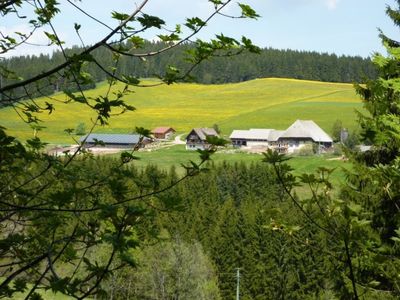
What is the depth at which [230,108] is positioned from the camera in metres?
109

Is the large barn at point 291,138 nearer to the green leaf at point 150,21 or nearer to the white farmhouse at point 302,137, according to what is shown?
the white farmhouse at point 302,137

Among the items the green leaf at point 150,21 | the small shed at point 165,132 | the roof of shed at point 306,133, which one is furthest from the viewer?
the small shed at point 165,132

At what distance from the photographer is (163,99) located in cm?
12088

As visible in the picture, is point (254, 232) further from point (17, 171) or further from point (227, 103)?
point (227, 103)

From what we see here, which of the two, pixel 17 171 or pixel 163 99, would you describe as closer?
pixel 17 171

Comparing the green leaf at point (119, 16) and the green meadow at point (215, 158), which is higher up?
the green leaf at point (119, 16)

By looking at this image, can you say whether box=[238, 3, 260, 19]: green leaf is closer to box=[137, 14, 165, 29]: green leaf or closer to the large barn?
box=[137, 14, 165, 29]: green leaf

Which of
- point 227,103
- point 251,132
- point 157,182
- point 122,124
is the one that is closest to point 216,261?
point 157,182

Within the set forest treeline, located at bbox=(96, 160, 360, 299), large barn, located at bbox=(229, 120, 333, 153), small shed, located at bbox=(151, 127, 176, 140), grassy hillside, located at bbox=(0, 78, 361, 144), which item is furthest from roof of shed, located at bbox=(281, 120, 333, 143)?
forest treeline, located at bbox=(96, 160, 360, 299)

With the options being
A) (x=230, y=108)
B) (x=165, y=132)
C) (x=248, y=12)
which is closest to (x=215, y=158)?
(x=165, y=132)

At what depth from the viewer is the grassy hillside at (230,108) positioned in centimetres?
9006

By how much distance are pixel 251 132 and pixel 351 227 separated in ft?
261

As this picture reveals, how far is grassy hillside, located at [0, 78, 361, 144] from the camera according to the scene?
295 ft

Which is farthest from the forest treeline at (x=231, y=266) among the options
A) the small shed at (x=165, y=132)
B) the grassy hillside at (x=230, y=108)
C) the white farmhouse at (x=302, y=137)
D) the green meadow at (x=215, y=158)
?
the small shed at (x=165, y=132)
